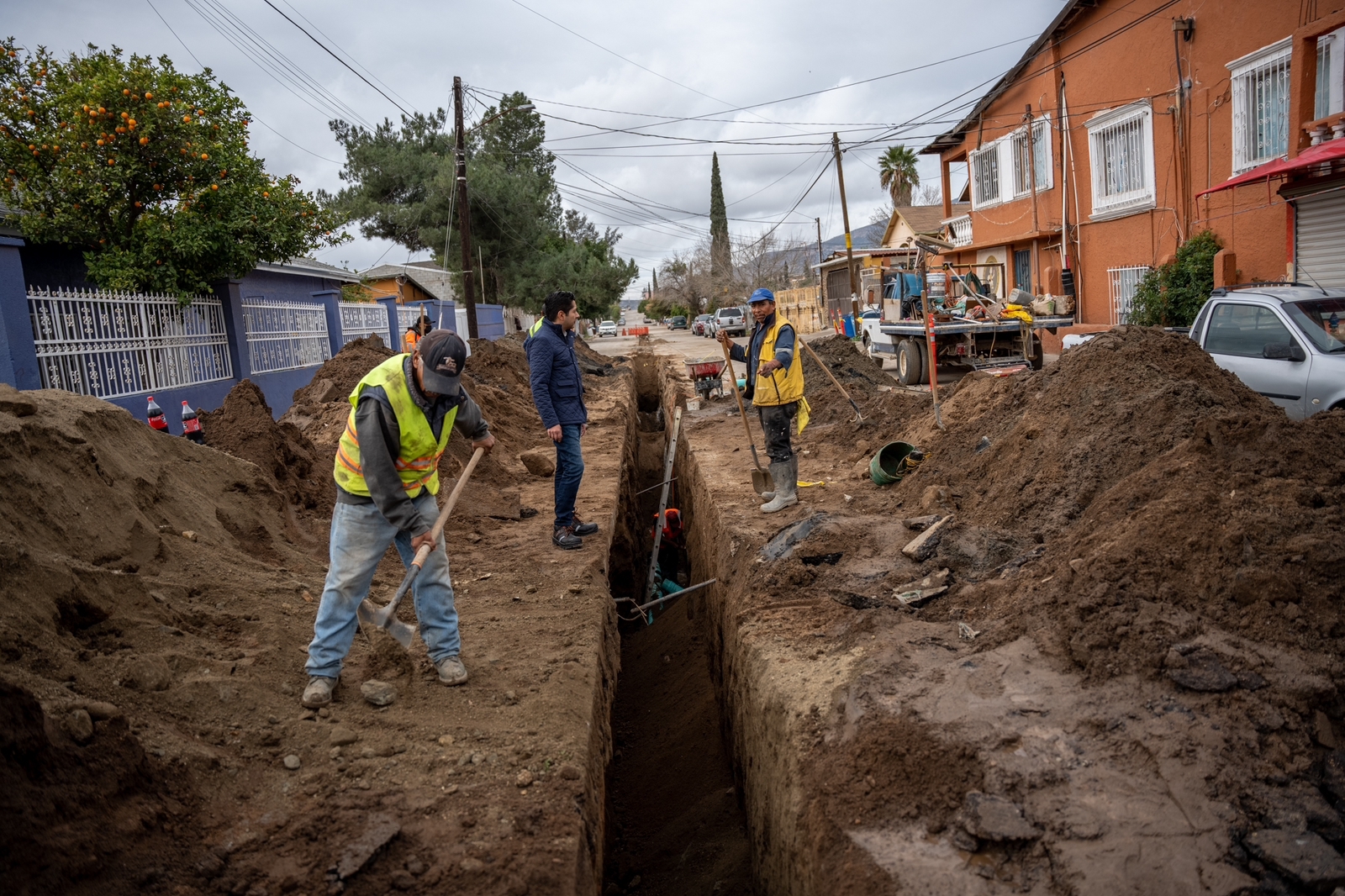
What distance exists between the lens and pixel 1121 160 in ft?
54.7

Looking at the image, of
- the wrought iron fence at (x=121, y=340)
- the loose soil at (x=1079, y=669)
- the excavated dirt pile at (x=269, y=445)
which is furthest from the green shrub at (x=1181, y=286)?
the wrought iron fence at (x=121, y=340)

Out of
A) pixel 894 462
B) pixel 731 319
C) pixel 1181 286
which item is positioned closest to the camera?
pixel 894 462

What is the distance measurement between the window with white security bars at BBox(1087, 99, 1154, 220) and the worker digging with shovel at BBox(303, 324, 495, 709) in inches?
622

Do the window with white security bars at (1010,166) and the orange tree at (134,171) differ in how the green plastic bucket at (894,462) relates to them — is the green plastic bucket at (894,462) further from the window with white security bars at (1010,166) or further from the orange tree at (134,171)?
the window with white security bars at (1010,166)

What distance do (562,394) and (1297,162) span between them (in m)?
9.88

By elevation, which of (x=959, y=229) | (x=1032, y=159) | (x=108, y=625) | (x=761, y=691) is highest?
(x=1032, y=159)

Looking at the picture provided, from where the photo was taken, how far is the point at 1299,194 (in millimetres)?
12062

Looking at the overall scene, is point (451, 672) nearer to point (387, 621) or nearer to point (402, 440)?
point (387, 621)

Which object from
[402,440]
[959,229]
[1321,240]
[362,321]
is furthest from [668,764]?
[959,229]

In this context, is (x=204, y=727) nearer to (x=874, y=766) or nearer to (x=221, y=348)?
(x=874, y=766)

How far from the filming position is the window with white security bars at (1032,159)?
19.5 metres

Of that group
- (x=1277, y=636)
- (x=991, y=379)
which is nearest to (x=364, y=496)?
(x=1277, y=636)

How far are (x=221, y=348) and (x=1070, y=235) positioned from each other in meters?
16.5

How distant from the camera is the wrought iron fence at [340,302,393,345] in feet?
57.8
